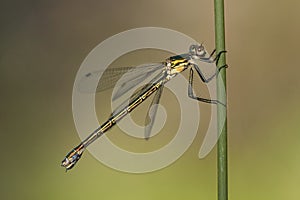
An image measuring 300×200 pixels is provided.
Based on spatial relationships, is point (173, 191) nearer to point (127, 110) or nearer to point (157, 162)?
point (157, 162)

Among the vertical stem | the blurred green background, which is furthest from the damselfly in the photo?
the vertical stem

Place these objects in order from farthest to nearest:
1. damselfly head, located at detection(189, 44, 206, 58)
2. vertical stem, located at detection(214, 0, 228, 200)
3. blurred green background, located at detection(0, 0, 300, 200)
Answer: blurred green background, located at detection(0, 0, 300, 200), damselfly head, located at detection(189, 44, 206, 58), vertical stem, located at detection(214, 0, 228, 200)

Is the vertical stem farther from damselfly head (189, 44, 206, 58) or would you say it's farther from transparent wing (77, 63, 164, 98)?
transparent wing (77, 63, 164, 98)

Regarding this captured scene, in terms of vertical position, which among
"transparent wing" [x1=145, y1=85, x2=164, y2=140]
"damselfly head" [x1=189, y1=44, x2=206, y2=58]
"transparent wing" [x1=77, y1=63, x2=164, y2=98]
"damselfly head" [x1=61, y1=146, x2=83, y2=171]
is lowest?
"damselfly head" [x1=61, y1=146, x2=83, y2=171]

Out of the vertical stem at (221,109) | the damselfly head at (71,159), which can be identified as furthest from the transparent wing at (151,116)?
the vertical stem at (221,109)

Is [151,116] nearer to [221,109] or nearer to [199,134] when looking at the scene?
[199,134]

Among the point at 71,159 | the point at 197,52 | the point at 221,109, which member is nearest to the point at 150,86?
the point at 197,52
